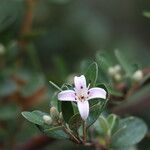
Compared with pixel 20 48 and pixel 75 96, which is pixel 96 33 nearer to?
pixel 20 48

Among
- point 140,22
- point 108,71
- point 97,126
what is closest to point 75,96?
point 97,126

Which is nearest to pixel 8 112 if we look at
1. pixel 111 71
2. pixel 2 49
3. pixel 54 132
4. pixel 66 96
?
pixel 2 49

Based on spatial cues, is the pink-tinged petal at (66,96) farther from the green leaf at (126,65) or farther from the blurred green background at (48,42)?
the blurred green background at (48,42)

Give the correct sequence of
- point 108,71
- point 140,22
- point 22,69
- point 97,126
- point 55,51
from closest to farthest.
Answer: point 97,126 < point 108,71 < point 22,69 < point 55,51 < point 140,22

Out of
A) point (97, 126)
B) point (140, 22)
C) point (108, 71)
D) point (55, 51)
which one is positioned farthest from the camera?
point (140, 22)

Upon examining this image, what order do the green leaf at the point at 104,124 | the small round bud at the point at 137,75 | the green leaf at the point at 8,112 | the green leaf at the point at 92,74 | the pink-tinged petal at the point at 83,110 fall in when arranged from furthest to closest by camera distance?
the green leaf at the point at 8,112, the small round bud at the point at 137,75, the green leaf at the point at 104,124, the green leaf at the point at 92,74, the pink-tinged petal at the point at 83,110

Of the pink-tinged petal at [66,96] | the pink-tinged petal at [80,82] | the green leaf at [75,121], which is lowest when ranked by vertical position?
the green leaf at [75,121]

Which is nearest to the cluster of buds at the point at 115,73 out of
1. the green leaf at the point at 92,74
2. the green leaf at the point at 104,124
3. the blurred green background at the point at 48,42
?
the blurred green background at the point at 48,42

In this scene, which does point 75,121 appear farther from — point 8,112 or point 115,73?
point 8,112
